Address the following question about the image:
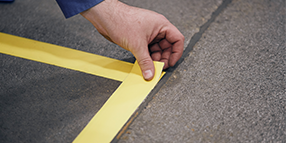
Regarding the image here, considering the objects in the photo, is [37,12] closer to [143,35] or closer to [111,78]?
[111,78]

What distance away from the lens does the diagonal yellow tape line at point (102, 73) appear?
1126 mm

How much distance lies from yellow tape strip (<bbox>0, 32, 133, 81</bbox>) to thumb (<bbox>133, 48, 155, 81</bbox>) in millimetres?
191

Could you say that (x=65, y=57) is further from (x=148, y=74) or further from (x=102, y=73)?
(x=148, y=74)

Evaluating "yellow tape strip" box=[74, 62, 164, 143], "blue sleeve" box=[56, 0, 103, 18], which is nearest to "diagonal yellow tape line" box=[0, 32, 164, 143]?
"yellow tape strip" box=[74, 62, 164, 143]

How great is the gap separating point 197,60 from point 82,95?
0.79 meters

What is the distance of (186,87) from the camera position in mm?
1311

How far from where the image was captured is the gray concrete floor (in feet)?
3.65

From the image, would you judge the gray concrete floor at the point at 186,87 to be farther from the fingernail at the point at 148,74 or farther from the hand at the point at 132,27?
the hand at the point at 132,27

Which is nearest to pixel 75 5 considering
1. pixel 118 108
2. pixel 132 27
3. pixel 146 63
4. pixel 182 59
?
pixel 132 27

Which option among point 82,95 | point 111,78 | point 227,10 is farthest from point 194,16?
point 82,95

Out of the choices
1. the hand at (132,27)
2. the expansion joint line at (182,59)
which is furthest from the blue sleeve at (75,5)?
the expansion joint line at (182,59)

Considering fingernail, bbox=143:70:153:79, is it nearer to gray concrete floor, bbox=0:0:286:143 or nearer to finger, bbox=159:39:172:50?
gray concrete floor, bbox=0:0:286:143

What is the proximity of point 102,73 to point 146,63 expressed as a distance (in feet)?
1.13

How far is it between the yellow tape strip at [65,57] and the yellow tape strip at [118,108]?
0.10m
